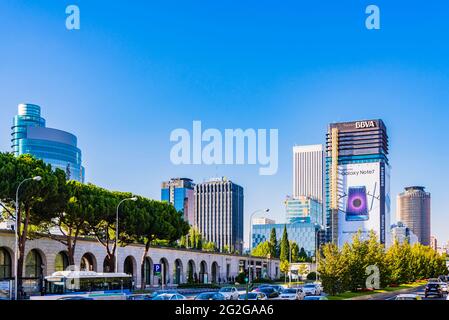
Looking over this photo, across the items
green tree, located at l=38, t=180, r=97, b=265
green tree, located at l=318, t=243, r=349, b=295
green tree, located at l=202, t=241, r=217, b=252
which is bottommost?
green tree, located at l=202, t=241, r=217, b=252

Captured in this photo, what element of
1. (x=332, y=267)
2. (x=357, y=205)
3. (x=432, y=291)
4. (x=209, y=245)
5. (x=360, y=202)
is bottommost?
(x=209, y=245)

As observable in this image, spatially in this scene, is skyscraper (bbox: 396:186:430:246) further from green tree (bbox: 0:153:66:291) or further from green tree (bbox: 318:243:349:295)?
green tree (bbox: 0:153:66:291)

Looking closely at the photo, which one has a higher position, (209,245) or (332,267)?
(332,267)

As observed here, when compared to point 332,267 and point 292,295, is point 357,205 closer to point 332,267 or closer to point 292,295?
point 332,267

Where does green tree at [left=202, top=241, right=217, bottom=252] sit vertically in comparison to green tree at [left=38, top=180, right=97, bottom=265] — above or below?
below

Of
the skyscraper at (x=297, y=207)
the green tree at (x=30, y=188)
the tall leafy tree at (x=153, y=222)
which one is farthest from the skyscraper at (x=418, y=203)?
the tall leafy tree at (x=153, y=222)

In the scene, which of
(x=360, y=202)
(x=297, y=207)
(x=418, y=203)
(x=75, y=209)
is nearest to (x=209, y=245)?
(x=75, y=209)

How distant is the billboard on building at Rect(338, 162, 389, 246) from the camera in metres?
135

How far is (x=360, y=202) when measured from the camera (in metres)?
151

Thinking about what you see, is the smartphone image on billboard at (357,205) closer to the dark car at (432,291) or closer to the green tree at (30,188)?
the green tree at (30,188)

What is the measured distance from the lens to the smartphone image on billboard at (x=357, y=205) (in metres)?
144

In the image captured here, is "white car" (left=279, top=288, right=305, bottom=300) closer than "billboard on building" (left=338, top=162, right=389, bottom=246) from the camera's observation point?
Yes

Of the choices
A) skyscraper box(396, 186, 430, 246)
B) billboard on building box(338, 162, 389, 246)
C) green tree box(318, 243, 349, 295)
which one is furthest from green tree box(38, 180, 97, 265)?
billboard on building box(338, 162, 389, 246)

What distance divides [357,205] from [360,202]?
157 cm
